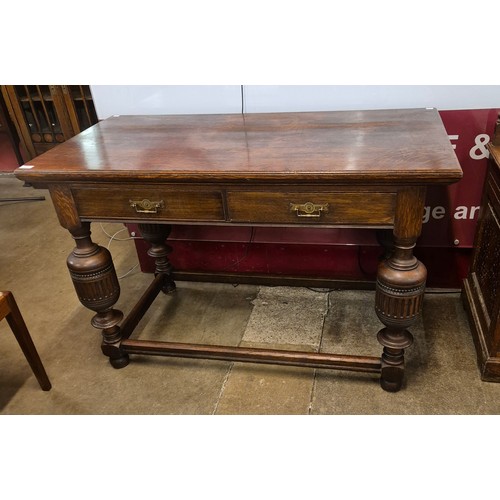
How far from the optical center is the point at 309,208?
1448 millimetres

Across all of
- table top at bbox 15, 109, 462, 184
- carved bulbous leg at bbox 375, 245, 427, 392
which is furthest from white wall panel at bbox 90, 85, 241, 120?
carved bulbous leg at bbox 375, 245, 427, 392

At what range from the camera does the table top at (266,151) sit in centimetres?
137

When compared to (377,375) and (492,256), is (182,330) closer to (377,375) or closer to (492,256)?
(377,375)

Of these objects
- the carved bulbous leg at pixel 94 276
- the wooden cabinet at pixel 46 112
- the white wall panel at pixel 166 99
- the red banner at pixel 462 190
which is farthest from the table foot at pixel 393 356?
the wooden cabinet at pixel 46 112

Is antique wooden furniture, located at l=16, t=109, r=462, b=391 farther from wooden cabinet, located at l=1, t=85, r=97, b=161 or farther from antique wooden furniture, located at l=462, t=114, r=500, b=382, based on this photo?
wooden cabinet, located at l=1, t=85, r=97, b=161

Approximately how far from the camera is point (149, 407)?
71.1 inches

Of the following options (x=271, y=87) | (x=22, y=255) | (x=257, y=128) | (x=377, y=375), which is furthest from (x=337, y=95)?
(x=22, y=255)

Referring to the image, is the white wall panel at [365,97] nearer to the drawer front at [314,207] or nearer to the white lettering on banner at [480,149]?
the white lettering on banner at [480,149]

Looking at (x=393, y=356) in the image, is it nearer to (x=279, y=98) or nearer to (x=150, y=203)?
(x=150, y=203)

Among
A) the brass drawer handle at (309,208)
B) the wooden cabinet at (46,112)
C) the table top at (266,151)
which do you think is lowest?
the wooden cabinet at (46,112)

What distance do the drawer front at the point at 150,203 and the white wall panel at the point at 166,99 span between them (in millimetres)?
715

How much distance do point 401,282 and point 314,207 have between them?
39cm

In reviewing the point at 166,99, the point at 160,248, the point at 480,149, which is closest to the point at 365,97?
the point at 480,149

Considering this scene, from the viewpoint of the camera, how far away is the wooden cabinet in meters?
3.71
